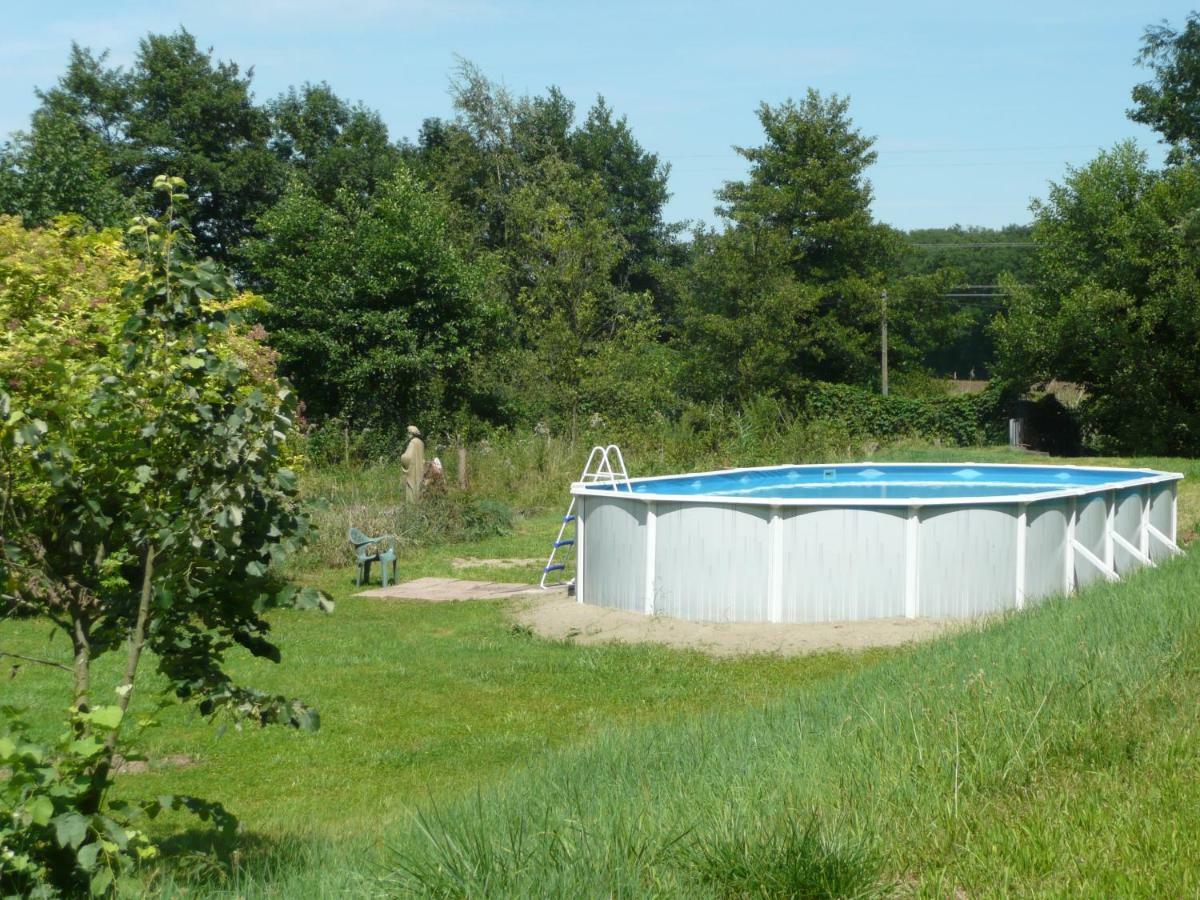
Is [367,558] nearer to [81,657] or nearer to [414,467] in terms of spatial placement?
[414,467]

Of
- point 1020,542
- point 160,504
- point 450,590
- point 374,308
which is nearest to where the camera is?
point 160,504

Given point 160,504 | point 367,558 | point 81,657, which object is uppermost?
point 160,504

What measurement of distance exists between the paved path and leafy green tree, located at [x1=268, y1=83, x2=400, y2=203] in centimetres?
2812

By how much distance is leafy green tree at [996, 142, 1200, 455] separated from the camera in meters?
30.7

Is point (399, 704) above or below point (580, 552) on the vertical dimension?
below

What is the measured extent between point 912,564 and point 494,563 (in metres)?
7.27

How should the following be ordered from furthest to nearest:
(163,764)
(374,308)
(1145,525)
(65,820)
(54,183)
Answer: (374,308)
(54,183)
(1145,525)
(163,764)
(65,820)

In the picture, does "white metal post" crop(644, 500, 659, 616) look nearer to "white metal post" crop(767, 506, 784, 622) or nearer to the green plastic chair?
"white metal post" crop(767, 506, 784, 622)

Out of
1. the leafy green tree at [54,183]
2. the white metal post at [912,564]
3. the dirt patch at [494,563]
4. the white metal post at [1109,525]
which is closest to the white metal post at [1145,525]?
the white metal post at [1109,525]

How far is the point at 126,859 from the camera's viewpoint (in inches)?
148

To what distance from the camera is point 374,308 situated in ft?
96.0

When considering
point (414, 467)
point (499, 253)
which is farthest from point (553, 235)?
point (414, 467)

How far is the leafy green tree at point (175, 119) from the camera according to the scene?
3884 centimetres

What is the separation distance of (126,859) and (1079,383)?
34.6 meters
